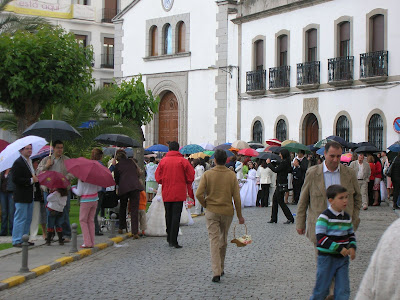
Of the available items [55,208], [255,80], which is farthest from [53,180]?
[255,80]

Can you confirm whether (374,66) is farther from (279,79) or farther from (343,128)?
(279,79)

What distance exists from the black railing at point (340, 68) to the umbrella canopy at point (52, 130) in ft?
61.0

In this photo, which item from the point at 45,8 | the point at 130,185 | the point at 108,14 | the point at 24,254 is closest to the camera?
the point at 24,254

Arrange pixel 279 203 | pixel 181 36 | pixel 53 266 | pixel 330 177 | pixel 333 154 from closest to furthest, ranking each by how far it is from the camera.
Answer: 1. pixel 333 154
2. pixel 330 177
3. pixel 53 266
4. pixel 279 203
5. pixel 181 36

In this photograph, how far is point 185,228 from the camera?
711 inches

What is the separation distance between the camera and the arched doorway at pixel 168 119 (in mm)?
42906

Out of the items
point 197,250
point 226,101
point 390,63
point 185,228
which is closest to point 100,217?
point 185,228

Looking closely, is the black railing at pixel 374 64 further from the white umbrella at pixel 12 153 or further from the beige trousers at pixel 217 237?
the beige trousers at pixel 217 237

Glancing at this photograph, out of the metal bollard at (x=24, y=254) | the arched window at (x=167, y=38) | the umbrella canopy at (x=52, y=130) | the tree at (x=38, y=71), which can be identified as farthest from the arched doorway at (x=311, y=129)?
the metal bollard at (x=24, y=254)

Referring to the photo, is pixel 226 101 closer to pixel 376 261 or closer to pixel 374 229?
pixel 374 229

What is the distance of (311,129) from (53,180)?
75.3 ft

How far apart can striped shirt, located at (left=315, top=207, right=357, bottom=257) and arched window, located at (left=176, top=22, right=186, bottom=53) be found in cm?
3510

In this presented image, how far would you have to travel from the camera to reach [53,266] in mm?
11477

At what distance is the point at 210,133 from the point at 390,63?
1237 centimetres
